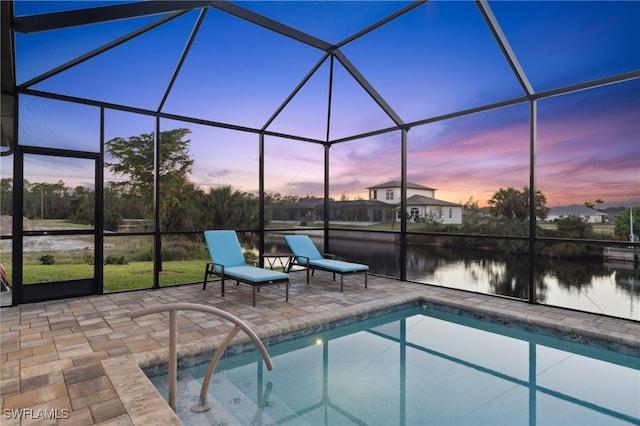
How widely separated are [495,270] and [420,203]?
221 centimetres

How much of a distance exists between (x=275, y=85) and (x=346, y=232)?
3573 millimetres

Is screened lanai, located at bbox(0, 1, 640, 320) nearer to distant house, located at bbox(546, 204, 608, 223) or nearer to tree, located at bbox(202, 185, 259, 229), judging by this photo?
distant house, located at bbox(546, 204, 608, 223)

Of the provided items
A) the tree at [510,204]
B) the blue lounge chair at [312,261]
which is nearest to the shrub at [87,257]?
the blue lounge chair at [312,261]

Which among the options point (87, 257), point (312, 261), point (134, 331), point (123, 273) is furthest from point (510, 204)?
point (123, 273)

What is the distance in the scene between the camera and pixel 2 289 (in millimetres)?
4910

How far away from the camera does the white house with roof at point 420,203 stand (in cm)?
732

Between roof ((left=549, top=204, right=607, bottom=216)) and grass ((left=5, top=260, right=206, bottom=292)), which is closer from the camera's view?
grass ((left=5, top=260, right=206, bottom=292))

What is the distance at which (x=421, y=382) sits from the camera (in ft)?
10.4

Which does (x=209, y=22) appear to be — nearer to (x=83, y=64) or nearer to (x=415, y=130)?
(x=83, y=64)

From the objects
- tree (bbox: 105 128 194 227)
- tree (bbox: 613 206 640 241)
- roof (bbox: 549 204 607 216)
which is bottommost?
tree (bbox: 613 206 640 241)

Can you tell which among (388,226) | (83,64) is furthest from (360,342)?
(83,64)

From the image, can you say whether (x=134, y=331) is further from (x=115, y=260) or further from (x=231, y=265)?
(x=115, y=260)

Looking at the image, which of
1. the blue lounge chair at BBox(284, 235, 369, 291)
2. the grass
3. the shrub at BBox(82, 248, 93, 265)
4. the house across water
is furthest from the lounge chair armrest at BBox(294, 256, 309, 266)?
the shrub at BBox(82, 248, 93, 265)

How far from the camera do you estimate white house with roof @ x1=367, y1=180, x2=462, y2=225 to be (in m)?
7.32
